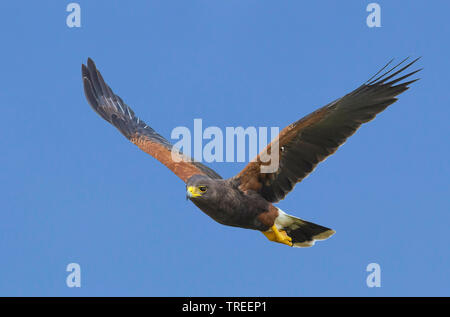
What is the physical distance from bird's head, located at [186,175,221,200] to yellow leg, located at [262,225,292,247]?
4.89ft

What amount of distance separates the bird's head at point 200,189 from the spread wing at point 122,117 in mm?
2188

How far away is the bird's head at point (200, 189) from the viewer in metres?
10.4

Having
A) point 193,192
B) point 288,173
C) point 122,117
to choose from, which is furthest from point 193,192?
point 122,117

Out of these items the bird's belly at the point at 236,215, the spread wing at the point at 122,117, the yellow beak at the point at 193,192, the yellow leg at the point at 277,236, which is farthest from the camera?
the spread wing at the point at 122,117

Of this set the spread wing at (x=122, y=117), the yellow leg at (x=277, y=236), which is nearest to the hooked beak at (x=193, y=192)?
the yellow leg at (x=277, y=236)

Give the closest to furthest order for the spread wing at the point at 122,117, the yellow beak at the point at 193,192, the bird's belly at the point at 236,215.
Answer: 1. the yellow beak at the point at 193,192
2. the bird's belly at the point at 236,215
3. the spread wing at the point at 122,117

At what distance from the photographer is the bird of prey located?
34.3 feet

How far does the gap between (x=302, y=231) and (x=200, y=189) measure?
2.25 metres

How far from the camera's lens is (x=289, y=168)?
1111cm

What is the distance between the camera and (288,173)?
11.2m

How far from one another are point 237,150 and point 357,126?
1.87m

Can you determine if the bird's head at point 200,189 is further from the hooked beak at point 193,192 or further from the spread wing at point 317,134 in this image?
the spread wing at point 317,134

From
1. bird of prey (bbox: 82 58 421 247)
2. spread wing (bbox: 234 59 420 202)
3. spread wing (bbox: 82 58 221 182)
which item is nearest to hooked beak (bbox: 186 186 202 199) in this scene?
bird of prey (bbox: 82 58 421 247)

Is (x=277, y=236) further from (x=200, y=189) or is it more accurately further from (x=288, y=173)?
(x=200, y=189)
